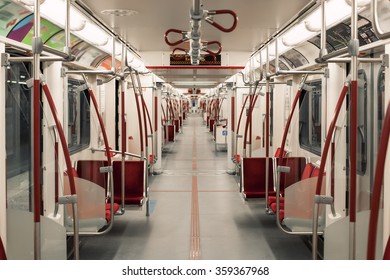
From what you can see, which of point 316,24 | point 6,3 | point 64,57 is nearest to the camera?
point 64,57

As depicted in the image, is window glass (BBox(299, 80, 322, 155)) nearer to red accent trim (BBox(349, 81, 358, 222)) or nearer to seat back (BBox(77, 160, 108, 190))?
seat back (BBox(77, 160, 108, 190))

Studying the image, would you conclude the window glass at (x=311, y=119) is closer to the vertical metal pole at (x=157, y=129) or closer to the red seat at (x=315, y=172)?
the red seat at (x=315, y=172)

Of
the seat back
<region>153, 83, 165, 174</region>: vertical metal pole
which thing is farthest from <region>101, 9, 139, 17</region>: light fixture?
<region>153, 83, 165, 174</region>: vertical metal pole

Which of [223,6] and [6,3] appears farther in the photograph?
[223,6]

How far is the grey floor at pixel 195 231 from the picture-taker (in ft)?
17.5

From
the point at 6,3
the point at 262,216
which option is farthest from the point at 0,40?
the point at 262,216

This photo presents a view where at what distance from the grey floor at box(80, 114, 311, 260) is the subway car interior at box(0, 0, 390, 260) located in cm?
3

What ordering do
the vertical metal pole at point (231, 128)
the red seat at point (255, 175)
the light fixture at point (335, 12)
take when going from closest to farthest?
1. the light fixture at point (335, 12)
2. the red seat at point (255, 175)
3. the vertical metal pole at point (231, 128)

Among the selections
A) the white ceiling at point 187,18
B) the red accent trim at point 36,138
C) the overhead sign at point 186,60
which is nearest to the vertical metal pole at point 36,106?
the red accent trim at point 36,138

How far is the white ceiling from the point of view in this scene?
17.3ft

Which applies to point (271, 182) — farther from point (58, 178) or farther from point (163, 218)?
point (58, 178)

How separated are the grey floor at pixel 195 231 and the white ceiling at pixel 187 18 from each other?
252 centimetres

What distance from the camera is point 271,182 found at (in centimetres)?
676

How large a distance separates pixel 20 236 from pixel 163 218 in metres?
3.54
